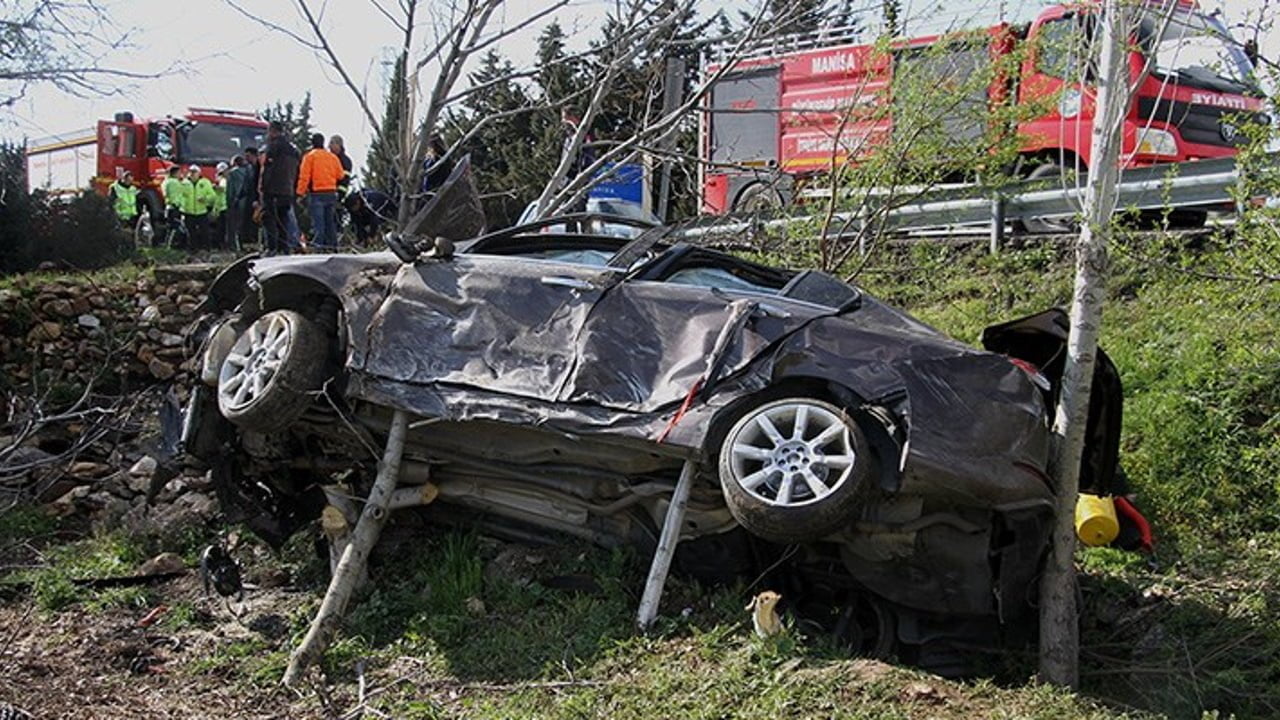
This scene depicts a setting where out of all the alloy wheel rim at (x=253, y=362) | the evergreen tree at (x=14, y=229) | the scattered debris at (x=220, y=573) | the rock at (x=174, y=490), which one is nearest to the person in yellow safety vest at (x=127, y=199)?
the evergreen tree at (x=14, y=229)

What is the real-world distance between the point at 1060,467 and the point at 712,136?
10.8 metres

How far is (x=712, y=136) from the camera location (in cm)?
1636

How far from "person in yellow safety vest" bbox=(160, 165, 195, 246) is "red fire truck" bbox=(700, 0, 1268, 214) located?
8.66 metres

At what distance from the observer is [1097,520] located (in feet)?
25.4

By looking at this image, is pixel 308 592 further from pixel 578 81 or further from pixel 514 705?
pixel 578 81

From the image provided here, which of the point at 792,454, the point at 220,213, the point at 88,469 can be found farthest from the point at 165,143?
the point at 792,454

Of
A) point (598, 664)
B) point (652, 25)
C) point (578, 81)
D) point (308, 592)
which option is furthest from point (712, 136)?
point (598, 664)

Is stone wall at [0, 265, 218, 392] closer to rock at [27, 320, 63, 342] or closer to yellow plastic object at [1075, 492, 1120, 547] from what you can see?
rock at [27, 320, 63, 342]

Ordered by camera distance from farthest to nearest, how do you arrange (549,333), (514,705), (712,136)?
(712,136), (549,333), (514,705)

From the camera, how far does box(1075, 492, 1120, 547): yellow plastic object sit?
25.4 ft

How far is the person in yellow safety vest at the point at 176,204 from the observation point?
19.4m

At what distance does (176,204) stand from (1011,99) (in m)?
14.0

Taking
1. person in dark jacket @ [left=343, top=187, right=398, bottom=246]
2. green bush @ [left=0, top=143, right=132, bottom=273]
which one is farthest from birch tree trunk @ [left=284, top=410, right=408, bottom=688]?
green bush @ [left=0, top=143, right=132, bottom=273]

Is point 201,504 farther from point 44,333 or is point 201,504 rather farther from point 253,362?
point 44,333
